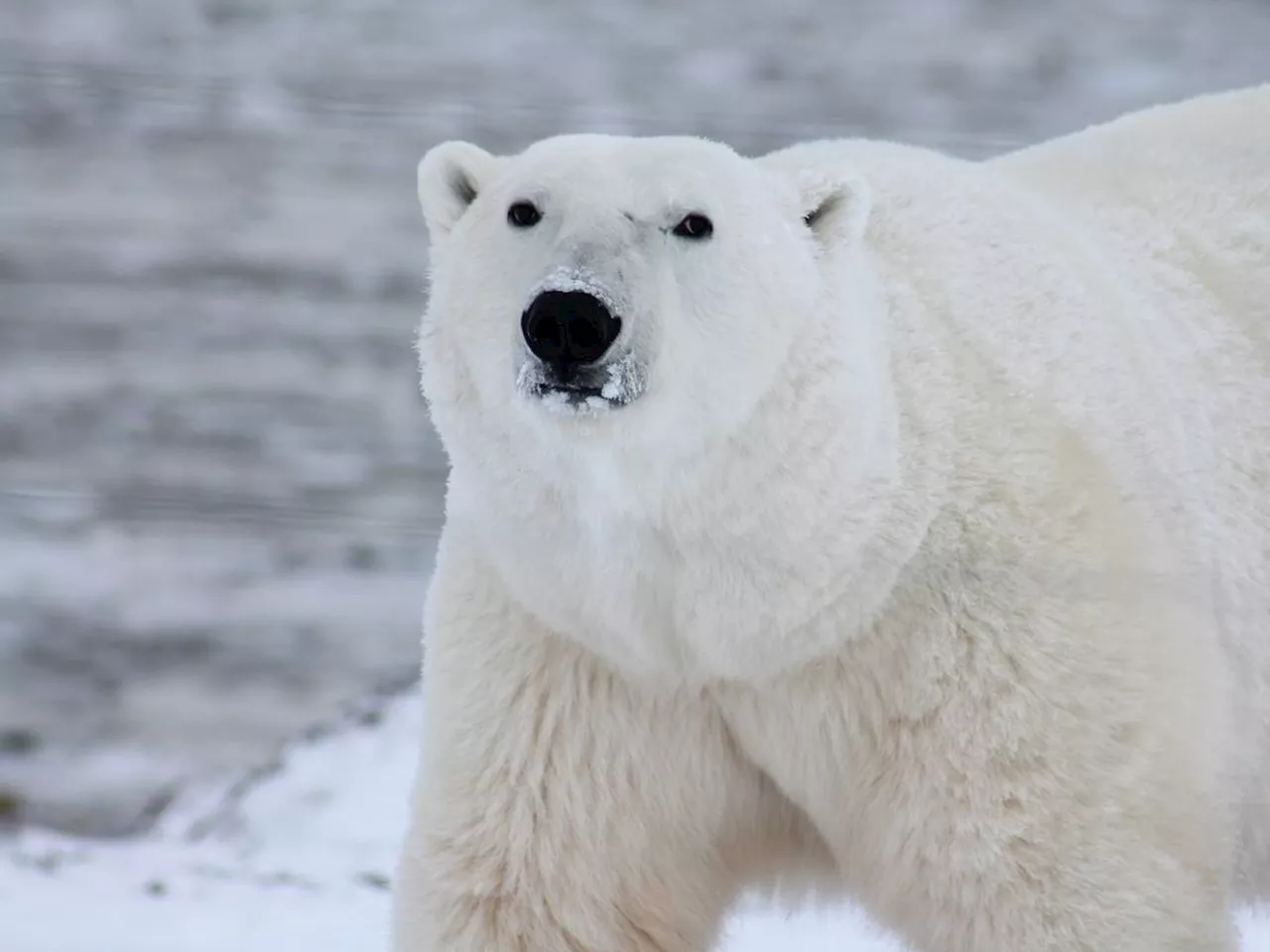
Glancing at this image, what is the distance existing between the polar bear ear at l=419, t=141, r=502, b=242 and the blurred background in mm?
82

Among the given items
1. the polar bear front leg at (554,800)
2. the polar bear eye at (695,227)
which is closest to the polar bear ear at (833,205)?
the polar bear eye at (695,227)

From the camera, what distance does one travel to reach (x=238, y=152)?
467 centimetres

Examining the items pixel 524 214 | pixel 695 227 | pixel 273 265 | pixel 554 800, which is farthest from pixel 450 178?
pixel 273 265

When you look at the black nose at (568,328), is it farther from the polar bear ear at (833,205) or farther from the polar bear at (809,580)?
the polar bear ear at (833,205)

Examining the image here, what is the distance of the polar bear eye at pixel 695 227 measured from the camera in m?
1.81

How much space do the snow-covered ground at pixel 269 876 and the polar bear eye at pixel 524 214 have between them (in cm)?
→ 124

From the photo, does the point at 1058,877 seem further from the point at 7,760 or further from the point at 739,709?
the point at 7,760

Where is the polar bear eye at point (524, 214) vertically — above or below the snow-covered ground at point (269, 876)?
above

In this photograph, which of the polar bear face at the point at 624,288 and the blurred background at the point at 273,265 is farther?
the blurred background at the point at 273,265

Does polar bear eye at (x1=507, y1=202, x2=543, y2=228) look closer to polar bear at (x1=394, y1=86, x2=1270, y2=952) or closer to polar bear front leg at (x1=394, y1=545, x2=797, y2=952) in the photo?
polar bear at (x1=394, y1=86, x2=1270, y2=952)

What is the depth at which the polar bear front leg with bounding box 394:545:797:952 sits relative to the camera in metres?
1.99

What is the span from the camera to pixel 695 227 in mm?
1821

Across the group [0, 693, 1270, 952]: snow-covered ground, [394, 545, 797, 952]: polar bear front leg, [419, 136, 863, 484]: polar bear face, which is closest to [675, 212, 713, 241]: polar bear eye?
[419, 136, 863, 484]: polar bear face

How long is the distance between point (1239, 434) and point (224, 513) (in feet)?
4.45
